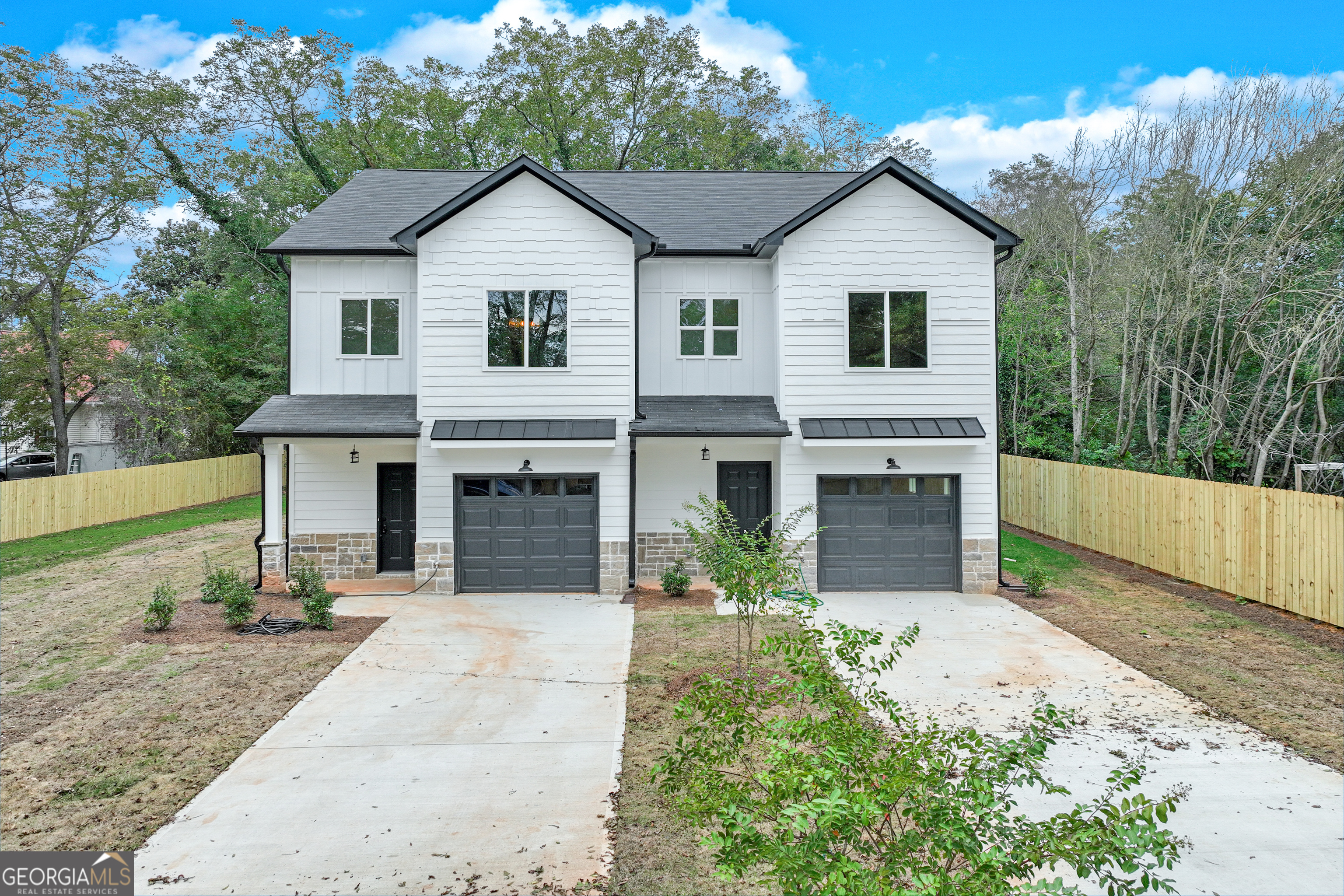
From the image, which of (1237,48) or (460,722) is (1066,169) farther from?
(460,722)

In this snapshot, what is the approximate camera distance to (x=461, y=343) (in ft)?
39.9

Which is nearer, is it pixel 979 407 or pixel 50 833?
pixel 50 833

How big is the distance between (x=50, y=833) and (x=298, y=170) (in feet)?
89.8

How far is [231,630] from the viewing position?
10031 mm

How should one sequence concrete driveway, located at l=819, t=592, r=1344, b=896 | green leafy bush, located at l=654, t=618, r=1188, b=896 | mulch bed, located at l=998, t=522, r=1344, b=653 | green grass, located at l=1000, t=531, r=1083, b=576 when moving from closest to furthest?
green leafy bush, located at l=654, t=618, r=1188, b=896, concrete driveway, located at l=819, t=592, r=1344, b=896, mulch bed, located at l=998, t=522, r=1344, b=653, green grass, located at l=1000, t=531, r=1083, b=576

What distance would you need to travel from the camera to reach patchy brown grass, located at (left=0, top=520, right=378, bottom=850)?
5172 mm

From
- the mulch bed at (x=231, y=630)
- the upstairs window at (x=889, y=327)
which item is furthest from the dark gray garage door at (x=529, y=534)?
the upstairs window at (x=889, y=327)

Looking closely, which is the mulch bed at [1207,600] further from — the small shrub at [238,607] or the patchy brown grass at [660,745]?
the small shrub at [238,607]

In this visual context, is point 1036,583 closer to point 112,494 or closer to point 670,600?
point 670,600

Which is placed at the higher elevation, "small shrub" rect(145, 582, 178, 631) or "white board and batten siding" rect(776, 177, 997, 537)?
"white board and batten siding" rect(776, 177, 997, 537)

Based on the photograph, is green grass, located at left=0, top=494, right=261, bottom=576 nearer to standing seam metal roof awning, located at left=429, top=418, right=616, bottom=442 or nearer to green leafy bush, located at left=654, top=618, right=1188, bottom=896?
standing seam metal roof awning, located at left=429, top=418, right=616, bottom=442

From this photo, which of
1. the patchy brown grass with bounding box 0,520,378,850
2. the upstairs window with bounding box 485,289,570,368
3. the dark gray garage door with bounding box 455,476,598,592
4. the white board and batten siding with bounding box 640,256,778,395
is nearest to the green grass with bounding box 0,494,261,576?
the patchy brown grass with bounding box 0,520,378,850

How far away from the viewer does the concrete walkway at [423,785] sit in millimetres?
4434

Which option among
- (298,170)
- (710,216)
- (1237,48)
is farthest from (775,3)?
(298,170)
